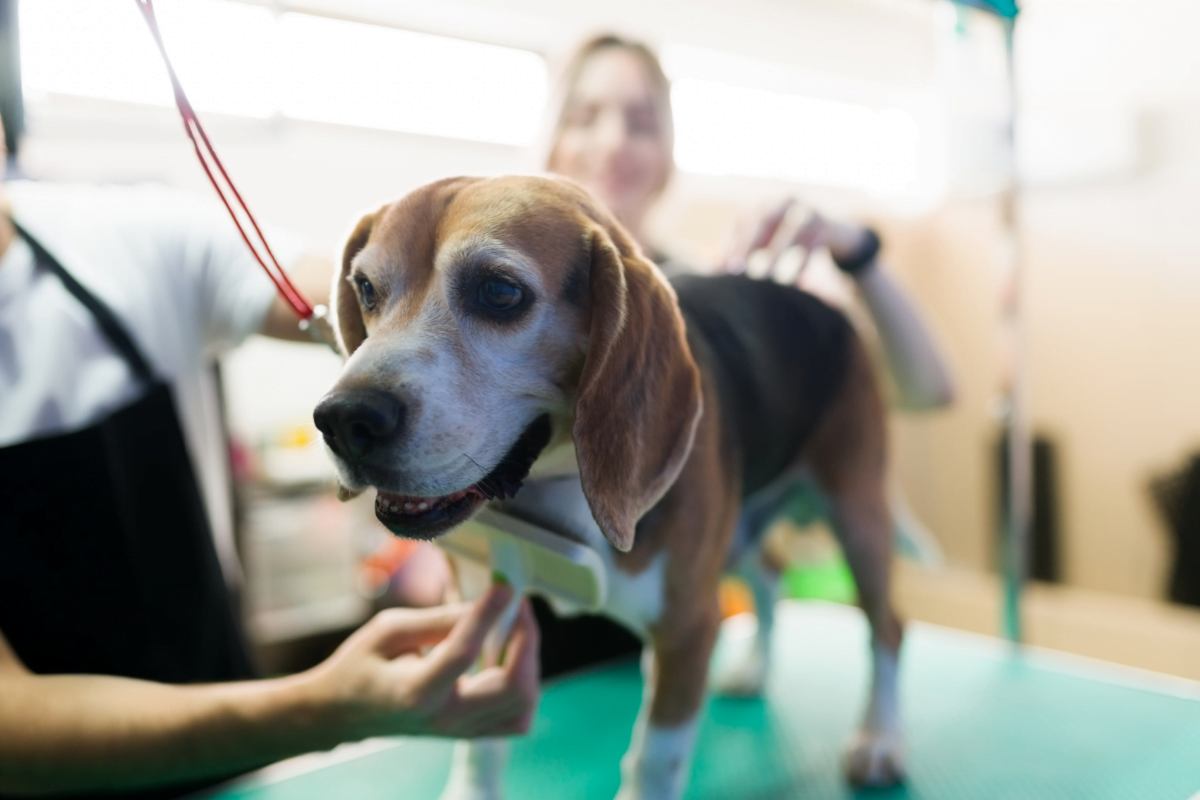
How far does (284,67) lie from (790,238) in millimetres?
648

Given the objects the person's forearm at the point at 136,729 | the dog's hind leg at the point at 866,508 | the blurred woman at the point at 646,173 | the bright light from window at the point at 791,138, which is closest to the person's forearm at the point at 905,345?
the blurred woman at the point at 646,173

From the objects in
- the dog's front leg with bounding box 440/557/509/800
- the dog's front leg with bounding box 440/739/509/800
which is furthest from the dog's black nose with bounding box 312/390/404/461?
the dog's front leg with bounding box 440/739/509/800

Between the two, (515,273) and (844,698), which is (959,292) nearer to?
(844,698)

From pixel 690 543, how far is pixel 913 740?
0.55 metres

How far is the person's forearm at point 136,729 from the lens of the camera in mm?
714

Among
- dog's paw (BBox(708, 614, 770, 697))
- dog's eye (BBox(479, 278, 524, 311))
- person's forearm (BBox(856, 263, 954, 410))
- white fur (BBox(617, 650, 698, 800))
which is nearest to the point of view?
dog's eye (BBox(479, 278, 524, 311))

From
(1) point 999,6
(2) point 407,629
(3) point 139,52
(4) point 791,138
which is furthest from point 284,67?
(4) point 791,138

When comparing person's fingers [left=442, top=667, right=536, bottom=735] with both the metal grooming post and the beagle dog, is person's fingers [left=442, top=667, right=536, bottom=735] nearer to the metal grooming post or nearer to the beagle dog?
the beagle dog

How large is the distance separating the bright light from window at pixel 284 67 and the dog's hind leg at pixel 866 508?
569 millimetres

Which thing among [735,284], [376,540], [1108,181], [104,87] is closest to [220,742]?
[104,87]

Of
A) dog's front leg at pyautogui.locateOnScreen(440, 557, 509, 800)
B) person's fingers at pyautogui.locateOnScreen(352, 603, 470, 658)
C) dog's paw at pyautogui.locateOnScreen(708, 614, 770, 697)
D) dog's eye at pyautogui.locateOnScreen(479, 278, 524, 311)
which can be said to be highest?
dog's eye at pyautogui.locateOnScreen(479, 278, 524, 311)

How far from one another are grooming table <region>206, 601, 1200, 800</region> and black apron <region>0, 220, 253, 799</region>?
0.23 metres

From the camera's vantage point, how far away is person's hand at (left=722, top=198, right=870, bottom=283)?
111 centimetres

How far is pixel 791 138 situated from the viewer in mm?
2473
